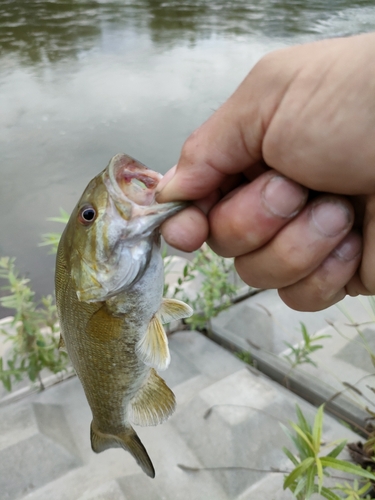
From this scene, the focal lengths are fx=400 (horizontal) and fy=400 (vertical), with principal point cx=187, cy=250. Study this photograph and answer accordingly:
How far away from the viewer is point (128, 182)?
4.10 ft

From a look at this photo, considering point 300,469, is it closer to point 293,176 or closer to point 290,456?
point 290,456

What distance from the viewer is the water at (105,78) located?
221 inches

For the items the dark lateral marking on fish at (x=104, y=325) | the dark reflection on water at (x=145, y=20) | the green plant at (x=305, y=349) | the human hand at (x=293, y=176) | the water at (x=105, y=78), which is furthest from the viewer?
the dark reflection on water at (x=145, y=20)

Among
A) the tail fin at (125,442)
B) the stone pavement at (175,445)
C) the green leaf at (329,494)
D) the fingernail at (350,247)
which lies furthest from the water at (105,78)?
the fingernail at (350,247)

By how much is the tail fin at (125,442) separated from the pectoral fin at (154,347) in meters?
0.46

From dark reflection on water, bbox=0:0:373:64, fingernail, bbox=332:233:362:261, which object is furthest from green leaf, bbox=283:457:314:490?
dark reflection on water, bbox=0:0:373:64

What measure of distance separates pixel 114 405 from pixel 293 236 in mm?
960

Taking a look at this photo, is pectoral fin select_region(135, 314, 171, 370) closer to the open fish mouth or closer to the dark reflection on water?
the open fish mouth

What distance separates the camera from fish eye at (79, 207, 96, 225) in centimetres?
126

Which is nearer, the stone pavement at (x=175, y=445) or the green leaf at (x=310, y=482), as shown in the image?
the green leaf at (x=310, y=482)

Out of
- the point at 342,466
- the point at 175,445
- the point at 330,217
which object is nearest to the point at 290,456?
the point at 342,466

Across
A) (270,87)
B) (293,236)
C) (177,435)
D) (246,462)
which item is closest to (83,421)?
(177,435)

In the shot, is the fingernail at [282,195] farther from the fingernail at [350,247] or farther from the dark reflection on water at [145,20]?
the dark reflection on water at [145,20]

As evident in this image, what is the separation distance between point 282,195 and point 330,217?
0.16 meters
